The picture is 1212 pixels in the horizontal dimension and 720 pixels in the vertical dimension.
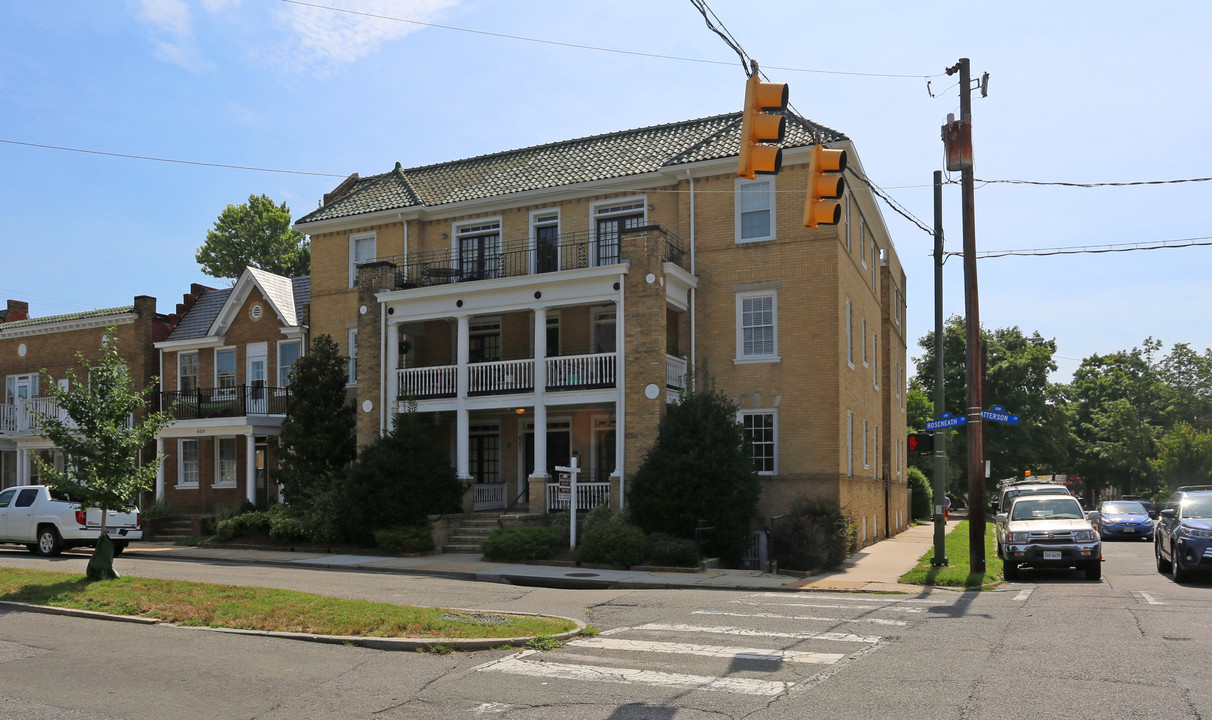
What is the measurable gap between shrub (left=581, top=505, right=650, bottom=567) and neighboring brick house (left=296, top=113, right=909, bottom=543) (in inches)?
88.7

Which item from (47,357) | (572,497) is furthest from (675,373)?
(47,357)

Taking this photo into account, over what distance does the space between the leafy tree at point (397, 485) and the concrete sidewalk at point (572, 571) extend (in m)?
1.18

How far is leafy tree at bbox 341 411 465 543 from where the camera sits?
23938 mm

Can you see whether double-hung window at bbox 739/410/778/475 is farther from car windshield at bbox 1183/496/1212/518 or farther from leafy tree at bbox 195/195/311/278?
leafy tree at bbox 195/195/311/278

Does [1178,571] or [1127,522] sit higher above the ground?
[1178,571]

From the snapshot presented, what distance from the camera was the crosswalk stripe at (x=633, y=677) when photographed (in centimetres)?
852

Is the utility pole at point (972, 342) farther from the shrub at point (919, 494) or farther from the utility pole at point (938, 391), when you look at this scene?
the shrub at point (919, 494)

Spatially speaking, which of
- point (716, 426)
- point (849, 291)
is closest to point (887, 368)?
point (849, 291)

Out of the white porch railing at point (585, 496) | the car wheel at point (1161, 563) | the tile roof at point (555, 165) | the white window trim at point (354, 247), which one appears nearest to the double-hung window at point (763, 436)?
the white porch railing at point (585, 496)

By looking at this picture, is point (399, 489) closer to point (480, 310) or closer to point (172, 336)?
point (480, 310)

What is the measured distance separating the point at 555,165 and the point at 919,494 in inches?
1048

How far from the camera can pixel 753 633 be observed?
11453 mm

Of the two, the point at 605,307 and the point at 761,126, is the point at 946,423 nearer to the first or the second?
the point at 605,307

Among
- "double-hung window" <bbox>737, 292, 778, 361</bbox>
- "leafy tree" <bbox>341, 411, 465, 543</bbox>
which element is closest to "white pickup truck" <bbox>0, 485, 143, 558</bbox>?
"leafy tree" <bbox>341, 411, 465, 543</bbox>
